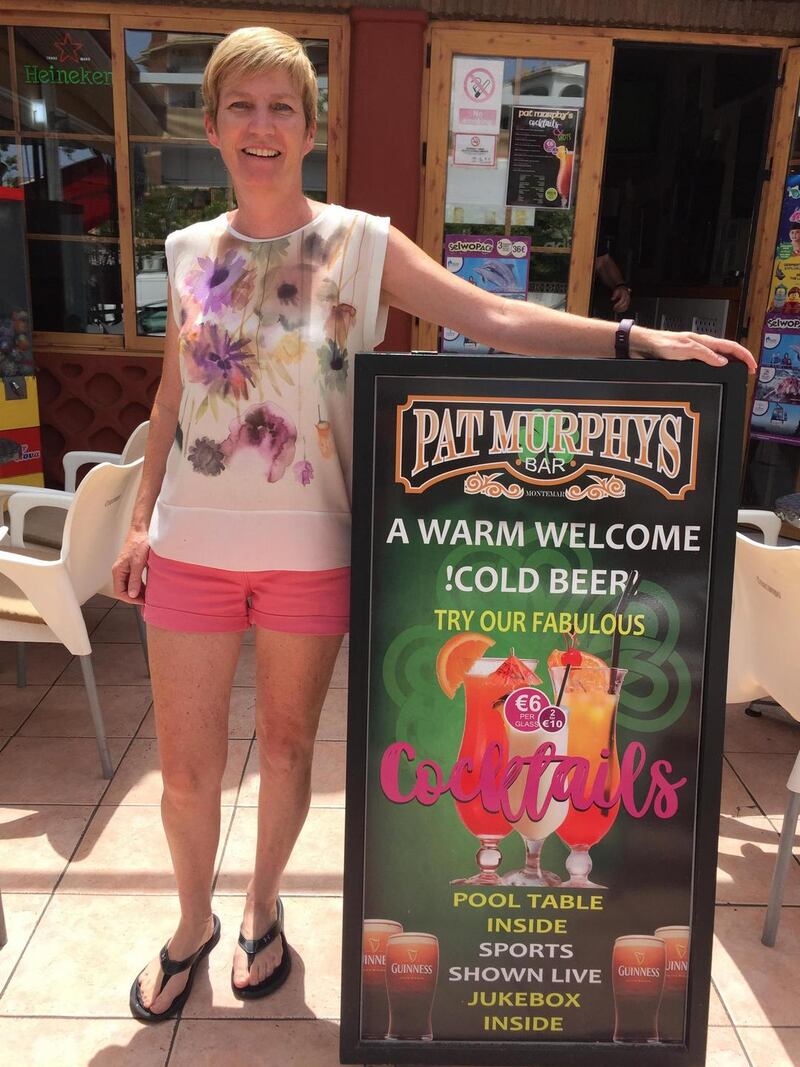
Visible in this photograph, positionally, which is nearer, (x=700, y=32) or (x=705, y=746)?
(x=705, y=746)

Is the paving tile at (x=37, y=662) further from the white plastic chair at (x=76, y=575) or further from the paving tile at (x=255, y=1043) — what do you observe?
the paving tile at (x=255, y=1043)

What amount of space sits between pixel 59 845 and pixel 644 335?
191cm

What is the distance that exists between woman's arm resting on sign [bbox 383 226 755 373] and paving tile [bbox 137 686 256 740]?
1.69 meters

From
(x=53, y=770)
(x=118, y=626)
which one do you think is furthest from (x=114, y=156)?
(x=53, y=770)

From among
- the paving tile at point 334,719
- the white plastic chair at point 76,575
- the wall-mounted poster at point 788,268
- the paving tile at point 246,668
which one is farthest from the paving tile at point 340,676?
the wall-mounted poster at point 788,268

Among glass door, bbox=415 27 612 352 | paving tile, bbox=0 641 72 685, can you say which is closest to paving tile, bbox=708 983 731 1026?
paving tile, bbox=0 641 72 685

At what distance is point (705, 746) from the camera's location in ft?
5.00

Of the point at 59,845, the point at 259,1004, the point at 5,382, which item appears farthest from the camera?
the point at 5,382

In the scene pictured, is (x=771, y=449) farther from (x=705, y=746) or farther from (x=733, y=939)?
(x=705, y=746)

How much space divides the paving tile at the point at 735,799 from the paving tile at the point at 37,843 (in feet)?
5.75

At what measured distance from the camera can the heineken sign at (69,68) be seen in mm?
4648

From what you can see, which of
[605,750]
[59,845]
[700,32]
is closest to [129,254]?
[700,32]

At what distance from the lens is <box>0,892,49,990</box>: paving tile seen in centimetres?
192

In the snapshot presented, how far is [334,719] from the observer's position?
10.2 feet
